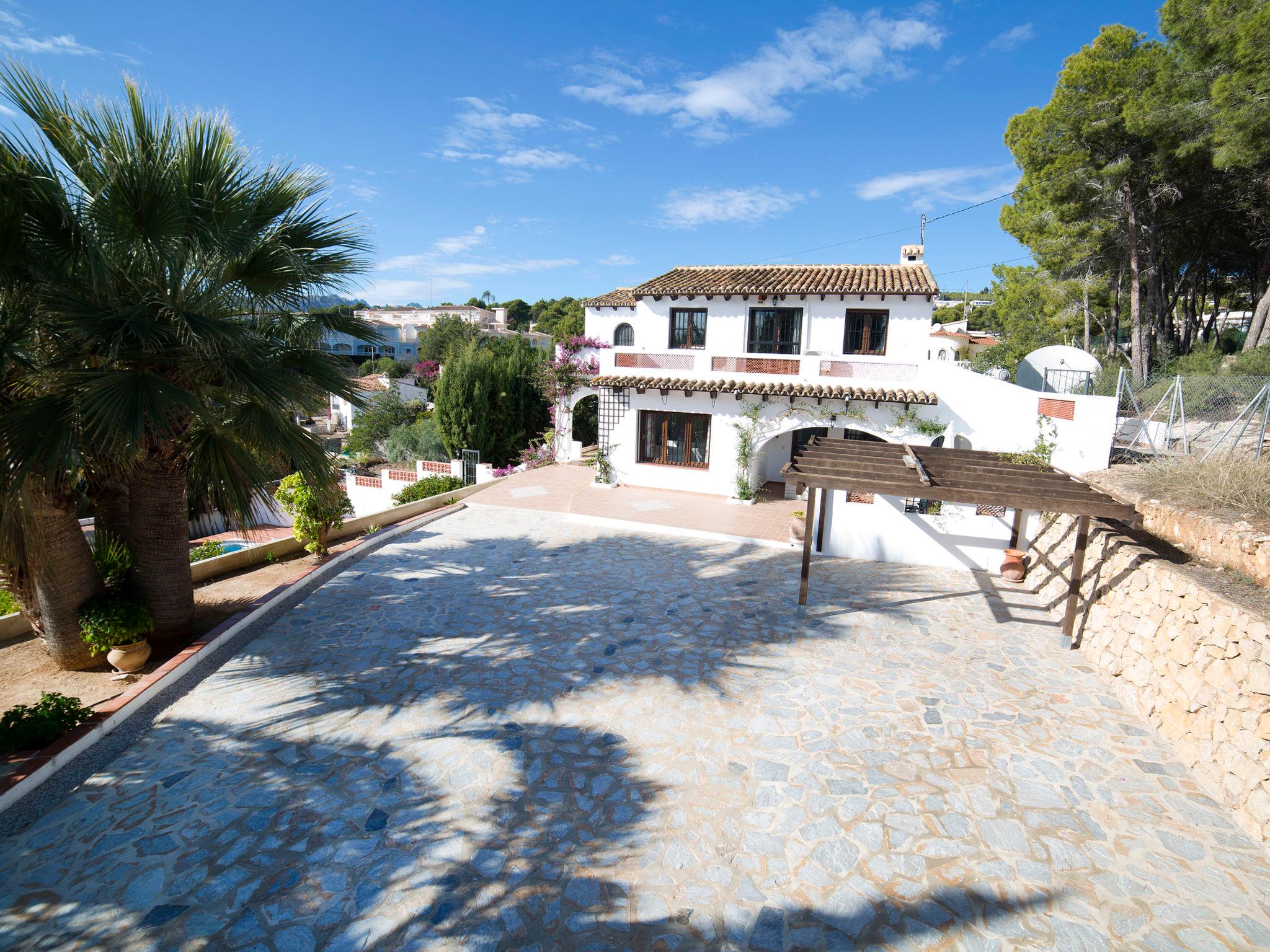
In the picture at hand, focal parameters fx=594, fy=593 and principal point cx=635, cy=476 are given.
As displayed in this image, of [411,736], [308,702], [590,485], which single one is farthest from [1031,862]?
[590,485]

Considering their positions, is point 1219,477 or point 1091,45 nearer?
point 1219,477

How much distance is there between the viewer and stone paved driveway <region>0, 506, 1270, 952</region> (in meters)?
4.39

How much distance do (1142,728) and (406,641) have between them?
31.3ft

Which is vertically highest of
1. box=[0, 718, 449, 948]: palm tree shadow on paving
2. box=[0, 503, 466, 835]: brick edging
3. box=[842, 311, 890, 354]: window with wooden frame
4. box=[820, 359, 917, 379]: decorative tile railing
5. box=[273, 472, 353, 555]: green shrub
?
box=[842, 311, 890, 354]: window with wooden frame

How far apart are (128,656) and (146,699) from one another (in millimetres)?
1189

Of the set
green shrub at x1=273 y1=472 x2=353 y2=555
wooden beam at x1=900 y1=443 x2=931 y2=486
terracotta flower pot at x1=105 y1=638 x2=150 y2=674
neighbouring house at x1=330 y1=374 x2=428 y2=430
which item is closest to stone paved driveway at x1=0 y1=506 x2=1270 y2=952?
terracotta flower pot at x1=105 y1=638 x2=150 y2=674

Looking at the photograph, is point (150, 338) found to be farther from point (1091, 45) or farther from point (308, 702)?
point (1091, 45)

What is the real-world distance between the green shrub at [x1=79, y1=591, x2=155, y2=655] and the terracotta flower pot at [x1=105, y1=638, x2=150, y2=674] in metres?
0.06

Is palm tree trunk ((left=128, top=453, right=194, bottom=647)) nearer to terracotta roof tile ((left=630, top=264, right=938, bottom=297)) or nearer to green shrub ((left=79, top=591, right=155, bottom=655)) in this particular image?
green shrub ((left=79, top=591, right=155, bottom=655))

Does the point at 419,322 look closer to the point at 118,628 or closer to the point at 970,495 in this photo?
the point at 118,628

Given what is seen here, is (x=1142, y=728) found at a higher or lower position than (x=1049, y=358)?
lower

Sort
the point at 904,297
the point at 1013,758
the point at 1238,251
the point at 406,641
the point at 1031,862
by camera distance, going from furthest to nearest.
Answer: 1. the point at 1238,251
2. the point at 904,297
3. the point at 406,641
4. the point at 1013,758
5. the point at 1031,862

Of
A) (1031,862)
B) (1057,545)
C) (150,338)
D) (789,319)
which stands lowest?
(1031,862)

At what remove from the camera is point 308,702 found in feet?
23.6
